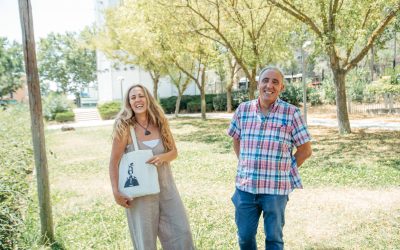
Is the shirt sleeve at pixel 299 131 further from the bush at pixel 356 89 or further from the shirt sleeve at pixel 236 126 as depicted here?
the bush at pixel 356 89

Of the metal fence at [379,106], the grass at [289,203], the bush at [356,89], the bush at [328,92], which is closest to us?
the grass at [289,203]

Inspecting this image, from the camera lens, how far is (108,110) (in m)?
35.1

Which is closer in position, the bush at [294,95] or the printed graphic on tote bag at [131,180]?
the printed graphic on tote bag at [131,180]

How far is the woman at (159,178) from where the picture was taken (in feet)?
11.1

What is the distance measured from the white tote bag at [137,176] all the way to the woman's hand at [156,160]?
0.03m

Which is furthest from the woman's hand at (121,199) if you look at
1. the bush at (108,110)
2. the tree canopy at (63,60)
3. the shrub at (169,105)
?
the tree canopy at (63,60)

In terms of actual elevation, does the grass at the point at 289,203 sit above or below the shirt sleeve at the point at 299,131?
below

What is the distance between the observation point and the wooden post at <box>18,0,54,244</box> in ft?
14.8

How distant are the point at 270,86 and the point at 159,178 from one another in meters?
1.33

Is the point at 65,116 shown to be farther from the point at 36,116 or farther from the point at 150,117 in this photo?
the point at 150,117

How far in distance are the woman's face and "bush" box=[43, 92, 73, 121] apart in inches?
1314

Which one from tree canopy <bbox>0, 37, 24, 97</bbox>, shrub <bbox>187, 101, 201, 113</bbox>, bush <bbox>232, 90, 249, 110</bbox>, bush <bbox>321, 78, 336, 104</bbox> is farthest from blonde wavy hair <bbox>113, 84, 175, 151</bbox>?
tree canopy <bbox>0, 37, 24, 97</bbox>

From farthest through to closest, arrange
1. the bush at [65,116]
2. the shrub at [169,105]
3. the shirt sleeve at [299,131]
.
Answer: the shrub at [169,105] < the bush at [65,116] < the shirt sleeve at [299,131]

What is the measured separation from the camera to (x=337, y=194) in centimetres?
698
